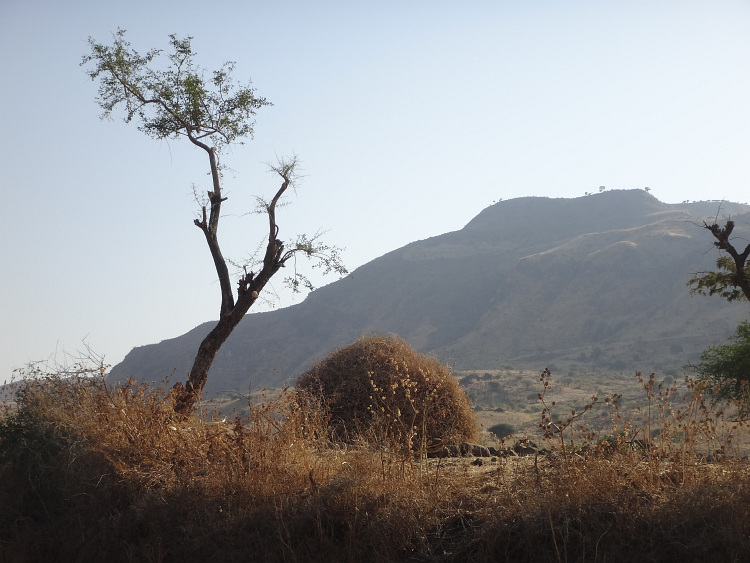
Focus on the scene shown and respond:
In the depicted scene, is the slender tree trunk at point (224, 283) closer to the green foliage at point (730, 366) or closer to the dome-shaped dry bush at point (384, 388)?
the dome-shaped dry bush at point (384, 388)

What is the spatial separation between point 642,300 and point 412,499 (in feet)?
199

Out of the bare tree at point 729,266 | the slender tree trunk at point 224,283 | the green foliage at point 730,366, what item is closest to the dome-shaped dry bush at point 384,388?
the slender tree trunk at point 224,283

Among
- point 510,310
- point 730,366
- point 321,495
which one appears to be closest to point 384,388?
point 321,495

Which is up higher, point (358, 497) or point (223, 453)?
point (223, 453)

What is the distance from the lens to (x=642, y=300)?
6119cm

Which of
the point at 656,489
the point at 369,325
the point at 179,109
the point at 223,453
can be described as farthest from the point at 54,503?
the point at 369,325

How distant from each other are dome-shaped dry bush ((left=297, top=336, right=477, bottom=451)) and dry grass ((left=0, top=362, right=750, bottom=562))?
166 centimetres

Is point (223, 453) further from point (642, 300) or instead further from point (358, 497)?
point (642, 300)

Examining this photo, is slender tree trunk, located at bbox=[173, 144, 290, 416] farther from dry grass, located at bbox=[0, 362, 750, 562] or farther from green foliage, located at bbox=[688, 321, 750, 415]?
green foliage, located at bbox=[688, 321, 750, 415]

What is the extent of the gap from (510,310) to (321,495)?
64.2m

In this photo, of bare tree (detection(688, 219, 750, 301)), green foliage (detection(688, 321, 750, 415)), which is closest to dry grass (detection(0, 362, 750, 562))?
bare tree (detection(688, 219, 750, 301))

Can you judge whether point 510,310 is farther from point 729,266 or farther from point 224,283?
point 224,283

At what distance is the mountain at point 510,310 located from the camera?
5406 cm

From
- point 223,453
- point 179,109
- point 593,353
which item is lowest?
point 593,353
